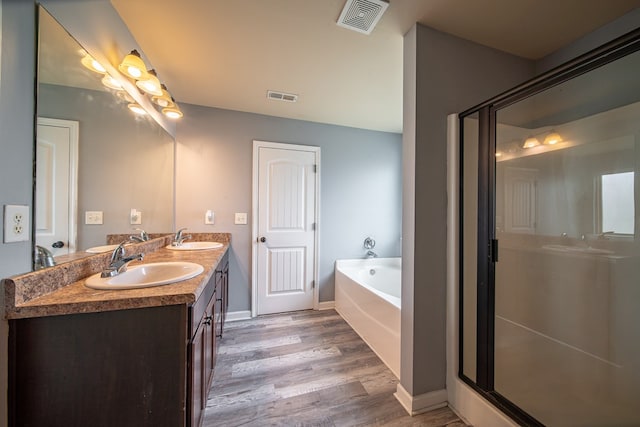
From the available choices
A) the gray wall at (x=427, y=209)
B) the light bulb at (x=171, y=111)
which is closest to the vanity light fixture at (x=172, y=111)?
the light bulb at (x=171, y=111)

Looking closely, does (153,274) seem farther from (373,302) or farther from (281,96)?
(281,96)

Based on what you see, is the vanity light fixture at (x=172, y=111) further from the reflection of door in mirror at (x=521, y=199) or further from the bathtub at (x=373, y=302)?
the reflection of door in mirror at (x=521, y=199)

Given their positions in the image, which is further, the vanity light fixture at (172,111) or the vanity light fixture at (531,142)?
the vanity light fixture at (172,111)

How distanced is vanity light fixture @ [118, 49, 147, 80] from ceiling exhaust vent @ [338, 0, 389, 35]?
125cm

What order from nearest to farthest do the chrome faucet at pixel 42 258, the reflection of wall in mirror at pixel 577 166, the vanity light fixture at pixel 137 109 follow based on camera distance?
the chrome faucet at pixel 42 258, the reflection of wall in mirror at pixel 577 166, the vanity light fixture at pixel 137 109

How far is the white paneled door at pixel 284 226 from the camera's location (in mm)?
2660

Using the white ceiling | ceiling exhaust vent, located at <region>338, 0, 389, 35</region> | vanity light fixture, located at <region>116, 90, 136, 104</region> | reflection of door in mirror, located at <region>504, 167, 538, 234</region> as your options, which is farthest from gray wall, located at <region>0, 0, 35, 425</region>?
reflection of door in mirror, located at <region>504, 167, 538, 234</region>

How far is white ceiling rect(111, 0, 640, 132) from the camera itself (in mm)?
1306

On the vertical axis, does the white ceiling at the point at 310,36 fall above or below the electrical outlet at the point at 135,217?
above

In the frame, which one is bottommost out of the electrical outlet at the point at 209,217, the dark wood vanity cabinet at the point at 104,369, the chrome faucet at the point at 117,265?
the dark wood vanity cabinet at the point at 104,369

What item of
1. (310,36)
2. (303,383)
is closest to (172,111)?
(310,36)

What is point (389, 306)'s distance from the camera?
1.79 m

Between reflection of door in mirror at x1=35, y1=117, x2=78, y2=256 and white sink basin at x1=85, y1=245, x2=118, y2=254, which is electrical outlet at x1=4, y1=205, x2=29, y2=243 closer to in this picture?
reflection of door in mirror at x1=35, y1=117, x2=78, y2=256

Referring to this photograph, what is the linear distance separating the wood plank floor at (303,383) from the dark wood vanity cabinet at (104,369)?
2.06 feet
